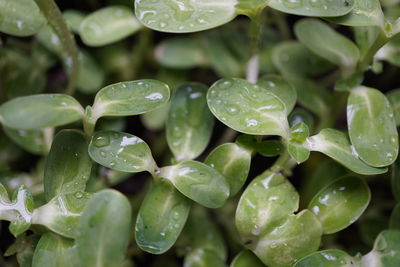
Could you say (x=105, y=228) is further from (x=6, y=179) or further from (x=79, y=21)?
(x=79, y=21)

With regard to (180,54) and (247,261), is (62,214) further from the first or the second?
(180,54)

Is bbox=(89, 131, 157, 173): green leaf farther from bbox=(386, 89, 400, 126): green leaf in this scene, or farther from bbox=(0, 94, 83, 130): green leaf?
bbox=(386, 89, 400, 126): green leaf

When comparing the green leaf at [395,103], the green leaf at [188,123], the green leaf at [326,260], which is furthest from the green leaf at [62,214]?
the green leaf at [395,103]

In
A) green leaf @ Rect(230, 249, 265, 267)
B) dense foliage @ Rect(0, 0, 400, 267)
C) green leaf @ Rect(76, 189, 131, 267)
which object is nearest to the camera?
green leaf @ Rect(76, 189, 131, 267)

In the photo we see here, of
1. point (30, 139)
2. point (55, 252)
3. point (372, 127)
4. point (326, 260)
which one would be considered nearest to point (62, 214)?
point (55, 252)

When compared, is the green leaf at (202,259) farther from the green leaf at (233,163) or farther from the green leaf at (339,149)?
the green leaf at (339,149)

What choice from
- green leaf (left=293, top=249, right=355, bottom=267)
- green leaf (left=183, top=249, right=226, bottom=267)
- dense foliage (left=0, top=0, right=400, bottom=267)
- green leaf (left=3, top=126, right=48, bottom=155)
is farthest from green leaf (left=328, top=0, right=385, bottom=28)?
green leaf (left=3, top=126, right=48, bottom=155)

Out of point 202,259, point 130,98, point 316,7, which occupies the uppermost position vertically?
point 316,7
